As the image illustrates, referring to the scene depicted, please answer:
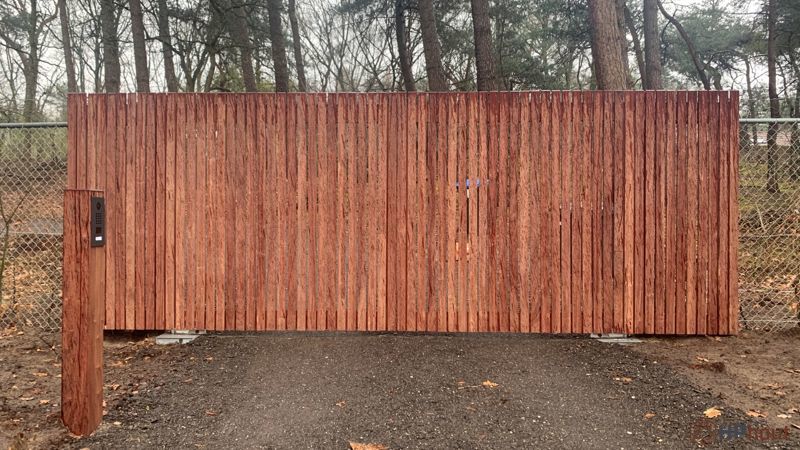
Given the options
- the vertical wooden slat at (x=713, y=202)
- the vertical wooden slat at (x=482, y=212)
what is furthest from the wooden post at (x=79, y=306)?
the vertical wooden slat at (x=713, y=202)

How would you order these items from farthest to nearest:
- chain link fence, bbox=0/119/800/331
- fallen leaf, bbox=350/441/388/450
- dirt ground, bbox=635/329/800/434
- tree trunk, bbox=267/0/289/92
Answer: tree trunk, bbox=267/0/289/92 → chain link fence, bbox=0/119/800/331 → dirt ground, bbox=635/329/800/434 → fallen leaf, bbox=350/441/388/450

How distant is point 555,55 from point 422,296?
12.5 m

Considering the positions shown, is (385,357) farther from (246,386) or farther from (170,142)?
(170,142)

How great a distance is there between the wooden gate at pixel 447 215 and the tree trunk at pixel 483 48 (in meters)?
5.00

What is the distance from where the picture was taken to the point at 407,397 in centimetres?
348

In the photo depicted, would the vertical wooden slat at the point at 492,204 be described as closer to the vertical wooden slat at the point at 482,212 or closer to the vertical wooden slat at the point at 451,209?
the vertical wooden slat at the point at 482,212

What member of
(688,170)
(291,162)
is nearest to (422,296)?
(291,162)

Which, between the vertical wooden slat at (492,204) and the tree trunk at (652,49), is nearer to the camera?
the vertical wooden slat at (492,204)

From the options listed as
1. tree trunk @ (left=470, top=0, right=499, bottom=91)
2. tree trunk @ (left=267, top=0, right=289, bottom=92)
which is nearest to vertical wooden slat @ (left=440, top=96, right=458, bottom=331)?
tree trunk @ (left=470, top=0, right=499, bottom=91)

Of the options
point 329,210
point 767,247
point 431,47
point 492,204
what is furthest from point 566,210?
point 431,47

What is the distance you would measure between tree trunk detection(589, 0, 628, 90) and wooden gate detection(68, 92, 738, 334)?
2.25 meters

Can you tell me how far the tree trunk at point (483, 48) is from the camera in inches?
367

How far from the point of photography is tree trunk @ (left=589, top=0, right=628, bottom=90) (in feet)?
21.9

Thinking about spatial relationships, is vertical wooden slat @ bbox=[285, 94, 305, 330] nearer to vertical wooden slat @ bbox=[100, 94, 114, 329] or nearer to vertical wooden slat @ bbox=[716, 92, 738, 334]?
vertical wooden slat @ bbox=[100, 94, 114, 329]
